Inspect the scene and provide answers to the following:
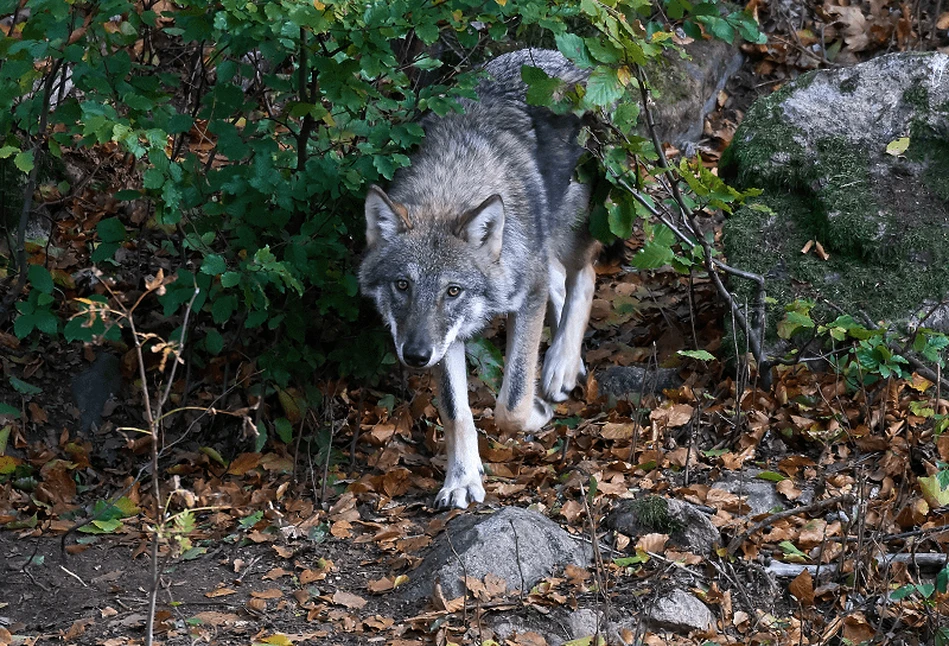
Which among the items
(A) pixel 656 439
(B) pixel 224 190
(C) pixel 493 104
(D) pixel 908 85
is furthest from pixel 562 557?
(D) pixel 908 85

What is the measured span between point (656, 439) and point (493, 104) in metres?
2.24

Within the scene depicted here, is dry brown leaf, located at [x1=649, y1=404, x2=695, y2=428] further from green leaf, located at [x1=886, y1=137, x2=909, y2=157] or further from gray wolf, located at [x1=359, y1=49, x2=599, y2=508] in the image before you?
green leaf, located at [x1=886, y1=137, x2=909, y2=157]

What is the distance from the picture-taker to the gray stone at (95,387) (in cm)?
626

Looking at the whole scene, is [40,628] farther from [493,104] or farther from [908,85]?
[908,85]

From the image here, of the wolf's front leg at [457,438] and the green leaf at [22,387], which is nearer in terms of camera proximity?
the wolf's front leg at [457,438]

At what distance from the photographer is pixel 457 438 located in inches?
219

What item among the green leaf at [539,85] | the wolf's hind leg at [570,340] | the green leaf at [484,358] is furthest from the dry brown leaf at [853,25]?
the green leaf at [539,85]

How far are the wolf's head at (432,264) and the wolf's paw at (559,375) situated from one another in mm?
1075

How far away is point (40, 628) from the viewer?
4289 mm

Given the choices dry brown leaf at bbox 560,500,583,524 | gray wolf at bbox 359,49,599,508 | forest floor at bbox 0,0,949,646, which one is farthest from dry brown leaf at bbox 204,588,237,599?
dry brown leaf at bbox 560,500,583,524

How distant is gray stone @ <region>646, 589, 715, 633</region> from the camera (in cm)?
422

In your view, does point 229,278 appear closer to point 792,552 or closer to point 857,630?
point 792,552

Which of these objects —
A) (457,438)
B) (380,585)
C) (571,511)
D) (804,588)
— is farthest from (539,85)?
(804,588)

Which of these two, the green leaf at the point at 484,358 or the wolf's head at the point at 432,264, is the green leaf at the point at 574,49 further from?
the green leaf at the point at 484,358
